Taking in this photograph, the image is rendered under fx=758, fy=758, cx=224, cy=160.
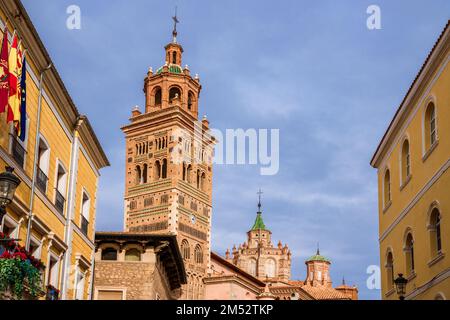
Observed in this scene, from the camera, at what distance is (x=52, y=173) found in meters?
19.8

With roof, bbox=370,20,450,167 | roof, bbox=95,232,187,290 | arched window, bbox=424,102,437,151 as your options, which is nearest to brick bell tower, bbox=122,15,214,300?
roof, bbox=95,232,187,290

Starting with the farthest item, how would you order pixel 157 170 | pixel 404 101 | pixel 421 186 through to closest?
pixel 157 170 < pixel 404 101 < pixel 421 186

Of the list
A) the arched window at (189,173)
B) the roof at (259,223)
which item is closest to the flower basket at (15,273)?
the arched window at (189,173)

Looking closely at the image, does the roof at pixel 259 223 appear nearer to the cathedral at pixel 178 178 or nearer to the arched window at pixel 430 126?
the cathedral at pixel 178 178

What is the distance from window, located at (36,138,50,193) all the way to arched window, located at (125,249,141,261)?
1736cm

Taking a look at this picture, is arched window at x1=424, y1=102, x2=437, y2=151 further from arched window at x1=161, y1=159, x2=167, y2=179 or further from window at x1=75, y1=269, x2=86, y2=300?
arched window at x1=161, y1=159, x2=167, y2=179

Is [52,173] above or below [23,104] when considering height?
below

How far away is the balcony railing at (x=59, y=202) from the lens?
2020 centimetres

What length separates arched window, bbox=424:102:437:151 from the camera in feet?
67.3

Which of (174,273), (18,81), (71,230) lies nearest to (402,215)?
(71,230)

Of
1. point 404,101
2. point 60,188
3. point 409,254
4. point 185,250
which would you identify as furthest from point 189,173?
point 60,188

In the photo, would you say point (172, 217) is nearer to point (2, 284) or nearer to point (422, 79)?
point (422, 79)

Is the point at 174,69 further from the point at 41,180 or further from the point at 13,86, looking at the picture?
the point at 13,86

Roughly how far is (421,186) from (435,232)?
62.0 inches
